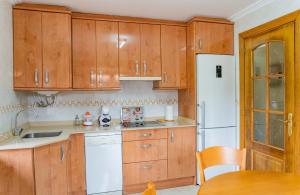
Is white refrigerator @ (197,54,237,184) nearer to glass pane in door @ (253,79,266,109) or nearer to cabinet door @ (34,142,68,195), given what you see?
glass pane in door @ (253,79,266,109)

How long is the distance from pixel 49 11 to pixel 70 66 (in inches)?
27.1

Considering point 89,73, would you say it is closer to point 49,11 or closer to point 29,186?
point 49,11

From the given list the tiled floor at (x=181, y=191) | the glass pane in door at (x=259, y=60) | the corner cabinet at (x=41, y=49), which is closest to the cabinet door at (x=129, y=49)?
the corner cabinet at (x=41, y=49)

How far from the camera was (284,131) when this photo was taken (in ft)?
7.21

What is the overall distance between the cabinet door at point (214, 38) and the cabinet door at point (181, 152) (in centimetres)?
115

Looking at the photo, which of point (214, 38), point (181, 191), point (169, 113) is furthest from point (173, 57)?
point (181, 191)

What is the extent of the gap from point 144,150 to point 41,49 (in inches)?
70.0

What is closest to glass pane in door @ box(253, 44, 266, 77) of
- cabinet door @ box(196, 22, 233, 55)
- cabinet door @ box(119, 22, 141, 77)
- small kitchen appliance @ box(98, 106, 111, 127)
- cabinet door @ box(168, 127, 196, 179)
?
cabinet door @ box(196, 22, 233, 55)

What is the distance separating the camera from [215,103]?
9.52 feet

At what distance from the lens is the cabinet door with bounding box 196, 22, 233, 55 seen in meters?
2.88

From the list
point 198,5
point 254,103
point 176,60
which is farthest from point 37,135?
point 254,103

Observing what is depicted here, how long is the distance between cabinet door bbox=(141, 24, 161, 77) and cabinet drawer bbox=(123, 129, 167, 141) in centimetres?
81

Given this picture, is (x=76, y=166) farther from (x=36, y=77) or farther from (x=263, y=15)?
(x=263, y=15)

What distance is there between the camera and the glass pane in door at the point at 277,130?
7.37 feet
